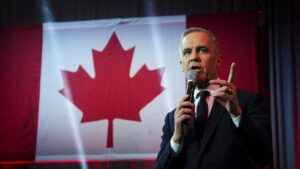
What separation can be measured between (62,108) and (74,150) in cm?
33

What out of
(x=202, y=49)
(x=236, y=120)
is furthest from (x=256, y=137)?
(x=202, y=49)

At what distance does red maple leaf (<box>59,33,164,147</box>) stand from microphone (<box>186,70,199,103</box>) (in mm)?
1437

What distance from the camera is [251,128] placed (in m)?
1.22

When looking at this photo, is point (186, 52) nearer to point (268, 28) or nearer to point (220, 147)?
point (220, 147)

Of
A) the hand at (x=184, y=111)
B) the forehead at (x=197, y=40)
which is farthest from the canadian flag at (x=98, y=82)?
the hand at (x=184, y=111)

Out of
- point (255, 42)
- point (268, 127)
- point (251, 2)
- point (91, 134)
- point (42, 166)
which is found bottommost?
point (42, 166)

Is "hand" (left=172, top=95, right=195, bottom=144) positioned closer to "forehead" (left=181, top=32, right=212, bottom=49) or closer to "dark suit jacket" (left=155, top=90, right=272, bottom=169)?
"dark suit jacket" (left=155, top=90, right=272, bottom=169)

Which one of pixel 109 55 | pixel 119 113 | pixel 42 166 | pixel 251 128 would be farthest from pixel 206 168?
pixel 42 166

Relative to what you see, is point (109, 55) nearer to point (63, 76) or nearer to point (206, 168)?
point (63, 76)

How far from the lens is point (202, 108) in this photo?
1415mm

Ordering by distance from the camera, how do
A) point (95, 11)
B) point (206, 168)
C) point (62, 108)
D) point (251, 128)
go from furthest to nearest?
point (95, 11), point (62, 108), point (206, 168), point (251, 128)

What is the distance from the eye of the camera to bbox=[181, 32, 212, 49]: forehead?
154 centimetres

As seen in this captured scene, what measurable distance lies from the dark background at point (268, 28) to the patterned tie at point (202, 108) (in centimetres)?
141

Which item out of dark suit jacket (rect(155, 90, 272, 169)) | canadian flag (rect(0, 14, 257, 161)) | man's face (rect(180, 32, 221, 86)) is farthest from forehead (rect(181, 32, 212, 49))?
canadian flag (rect(0, 14, 257, 161))
